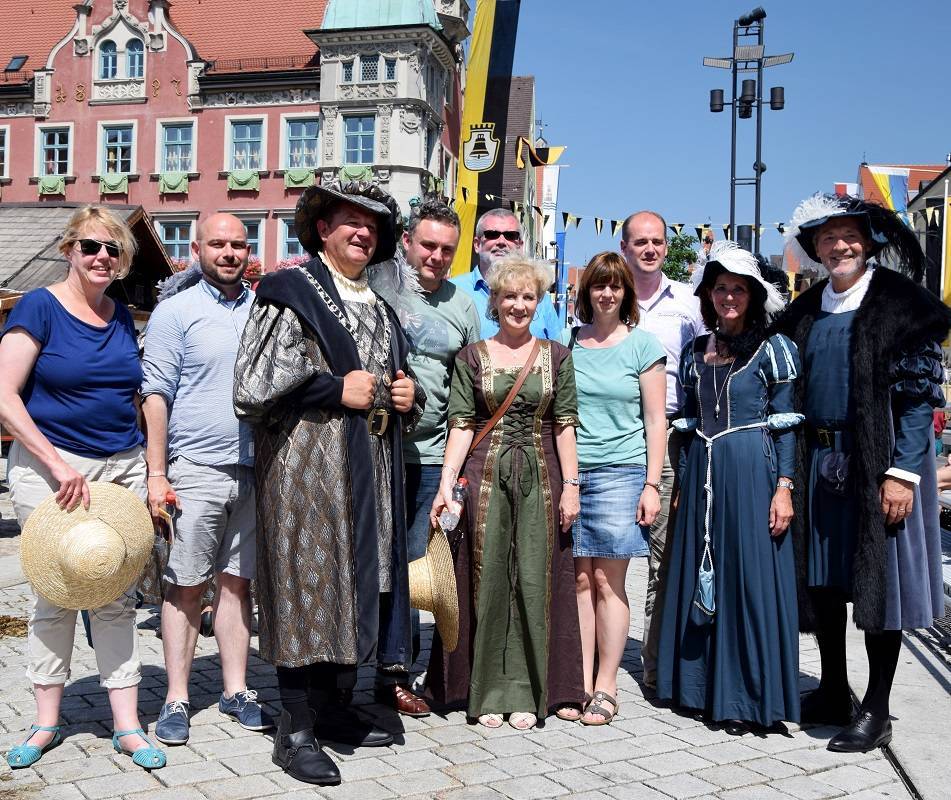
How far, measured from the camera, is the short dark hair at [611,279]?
184 inches

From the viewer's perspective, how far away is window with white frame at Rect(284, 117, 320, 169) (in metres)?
32.6

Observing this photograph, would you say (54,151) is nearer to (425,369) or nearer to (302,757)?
(425,369)

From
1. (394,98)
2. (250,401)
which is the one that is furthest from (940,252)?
(394,98)

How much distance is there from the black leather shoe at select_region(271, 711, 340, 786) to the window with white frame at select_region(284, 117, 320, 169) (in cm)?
3029

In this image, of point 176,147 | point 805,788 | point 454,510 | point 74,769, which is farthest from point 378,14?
point 805,788

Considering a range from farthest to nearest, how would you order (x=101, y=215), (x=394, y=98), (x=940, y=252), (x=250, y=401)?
(x=394, y=98) → (x=940, y=252) → (x=101, y=215) → (x=250, y=401)

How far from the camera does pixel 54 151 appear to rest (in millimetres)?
35375

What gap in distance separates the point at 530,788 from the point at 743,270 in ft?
7.76

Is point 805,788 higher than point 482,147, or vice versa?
point 482,147

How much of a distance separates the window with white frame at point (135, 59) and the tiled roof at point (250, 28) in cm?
145

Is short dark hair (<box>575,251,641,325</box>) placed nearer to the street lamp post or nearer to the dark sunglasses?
the dark sunglasses

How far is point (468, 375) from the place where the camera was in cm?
452

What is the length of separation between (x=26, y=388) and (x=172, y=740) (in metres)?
1.49

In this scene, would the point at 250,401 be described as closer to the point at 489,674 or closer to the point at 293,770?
the point at 293,770
